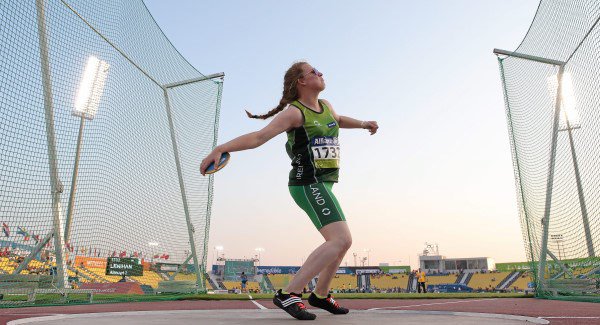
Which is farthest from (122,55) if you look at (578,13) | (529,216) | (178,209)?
(529,216)

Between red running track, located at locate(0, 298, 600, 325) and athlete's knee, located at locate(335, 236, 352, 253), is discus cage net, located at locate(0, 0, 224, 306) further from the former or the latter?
athlete's knee, located at locate(335, 236, 352, 253)

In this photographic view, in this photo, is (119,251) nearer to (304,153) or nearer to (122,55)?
(122,55)

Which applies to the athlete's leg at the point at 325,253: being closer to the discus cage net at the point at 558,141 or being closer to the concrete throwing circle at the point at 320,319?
the concrete throwing circle at the point at 320,319

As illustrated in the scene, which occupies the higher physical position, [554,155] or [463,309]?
[554,155]

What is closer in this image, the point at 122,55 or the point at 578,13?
the point at 578,13

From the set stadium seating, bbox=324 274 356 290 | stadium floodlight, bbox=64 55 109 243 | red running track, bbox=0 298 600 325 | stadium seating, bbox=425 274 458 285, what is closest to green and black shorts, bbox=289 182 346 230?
red running track, bbox=0 298 600 325

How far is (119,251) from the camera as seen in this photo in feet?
25.6

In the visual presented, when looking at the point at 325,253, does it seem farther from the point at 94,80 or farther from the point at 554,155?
the point at 554,155

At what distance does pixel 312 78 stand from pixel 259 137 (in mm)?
851

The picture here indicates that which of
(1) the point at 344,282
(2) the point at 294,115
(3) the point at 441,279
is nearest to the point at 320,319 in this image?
(2) the point at 294,115

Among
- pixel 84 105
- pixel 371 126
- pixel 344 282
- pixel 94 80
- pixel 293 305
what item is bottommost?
pixel 344 282

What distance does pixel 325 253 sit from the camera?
276cm

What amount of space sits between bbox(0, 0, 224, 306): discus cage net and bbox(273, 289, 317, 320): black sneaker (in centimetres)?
376

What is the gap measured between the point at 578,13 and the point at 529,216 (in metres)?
4.54
